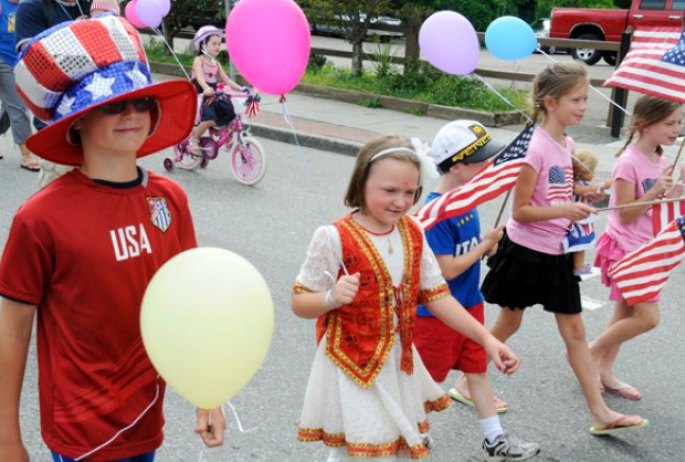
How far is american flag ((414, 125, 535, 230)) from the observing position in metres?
3.63

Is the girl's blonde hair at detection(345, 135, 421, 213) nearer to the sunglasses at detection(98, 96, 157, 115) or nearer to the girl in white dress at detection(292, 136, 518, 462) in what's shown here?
the girl in white dress at detection(292, 136, 518, 462)

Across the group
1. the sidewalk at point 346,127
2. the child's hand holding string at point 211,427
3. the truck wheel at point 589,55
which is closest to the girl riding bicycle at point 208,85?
the sidewalk at point 346,127

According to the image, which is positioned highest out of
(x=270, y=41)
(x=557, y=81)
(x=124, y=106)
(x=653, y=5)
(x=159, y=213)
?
(x=124, y=106)

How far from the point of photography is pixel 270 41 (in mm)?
3795

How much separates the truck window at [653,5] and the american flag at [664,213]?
15913mm

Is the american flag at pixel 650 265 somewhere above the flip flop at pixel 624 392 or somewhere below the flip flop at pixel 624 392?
above

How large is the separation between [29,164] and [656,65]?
22.6 ft

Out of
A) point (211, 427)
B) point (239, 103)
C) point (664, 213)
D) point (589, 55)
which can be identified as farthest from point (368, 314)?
point (589, 55)

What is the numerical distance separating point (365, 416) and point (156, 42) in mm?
18535

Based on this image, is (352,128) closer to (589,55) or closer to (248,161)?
(248,161)

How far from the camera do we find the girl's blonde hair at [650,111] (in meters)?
4.38

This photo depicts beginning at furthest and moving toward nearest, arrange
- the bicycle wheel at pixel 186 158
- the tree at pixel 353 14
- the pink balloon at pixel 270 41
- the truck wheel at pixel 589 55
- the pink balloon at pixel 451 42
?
the truck wheel at pixel 589 55 → the tree at pixel 353 14 → the bicycle wheel at pixel 186 158 → the pink balloon at pixel 451 42 → the pink balloon at pixel 270 41

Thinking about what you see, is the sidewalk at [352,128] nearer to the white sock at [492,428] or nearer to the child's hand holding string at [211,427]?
the white sock at [492,428]

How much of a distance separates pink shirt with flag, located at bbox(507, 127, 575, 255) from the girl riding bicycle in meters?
5.44
